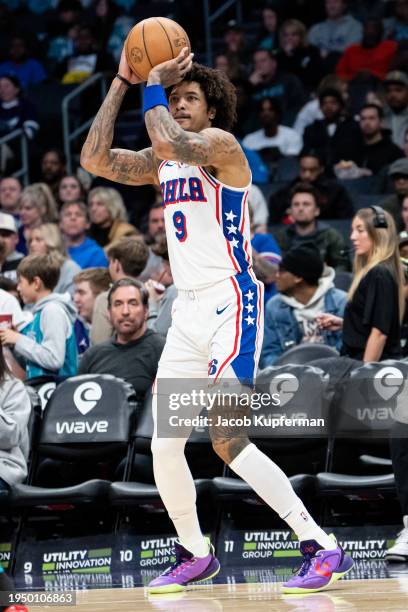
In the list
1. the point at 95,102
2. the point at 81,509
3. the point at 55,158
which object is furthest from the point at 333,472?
the point at 95,102

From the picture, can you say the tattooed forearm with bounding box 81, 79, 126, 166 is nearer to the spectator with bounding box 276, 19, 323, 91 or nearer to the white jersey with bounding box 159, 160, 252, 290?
the white jersey with bounding box 159, 160, 252, 290

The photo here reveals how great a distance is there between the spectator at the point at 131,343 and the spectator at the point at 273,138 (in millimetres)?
4900

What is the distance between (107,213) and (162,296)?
2270 mm

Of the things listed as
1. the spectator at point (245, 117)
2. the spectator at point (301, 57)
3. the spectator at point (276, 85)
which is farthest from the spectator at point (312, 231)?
the spectator at point (301, 57)

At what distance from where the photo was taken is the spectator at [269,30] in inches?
559

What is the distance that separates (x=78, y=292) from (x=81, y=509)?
203cm

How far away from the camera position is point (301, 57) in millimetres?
13562

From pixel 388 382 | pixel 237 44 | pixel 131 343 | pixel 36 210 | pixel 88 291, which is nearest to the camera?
pixel 388 382

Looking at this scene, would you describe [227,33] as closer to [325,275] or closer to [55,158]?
[55,158]

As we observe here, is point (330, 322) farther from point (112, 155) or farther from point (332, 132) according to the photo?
point (332, 132)

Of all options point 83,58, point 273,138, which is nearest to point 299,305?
point 273,138

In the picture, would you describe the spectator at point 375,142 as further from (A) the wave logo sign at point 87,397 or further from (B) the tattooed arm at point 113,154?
(B) the tattooed arm at point 113,154

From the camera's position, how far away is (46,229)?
9695mm

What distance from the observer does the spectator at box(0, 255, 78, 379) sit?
789 centimetres
